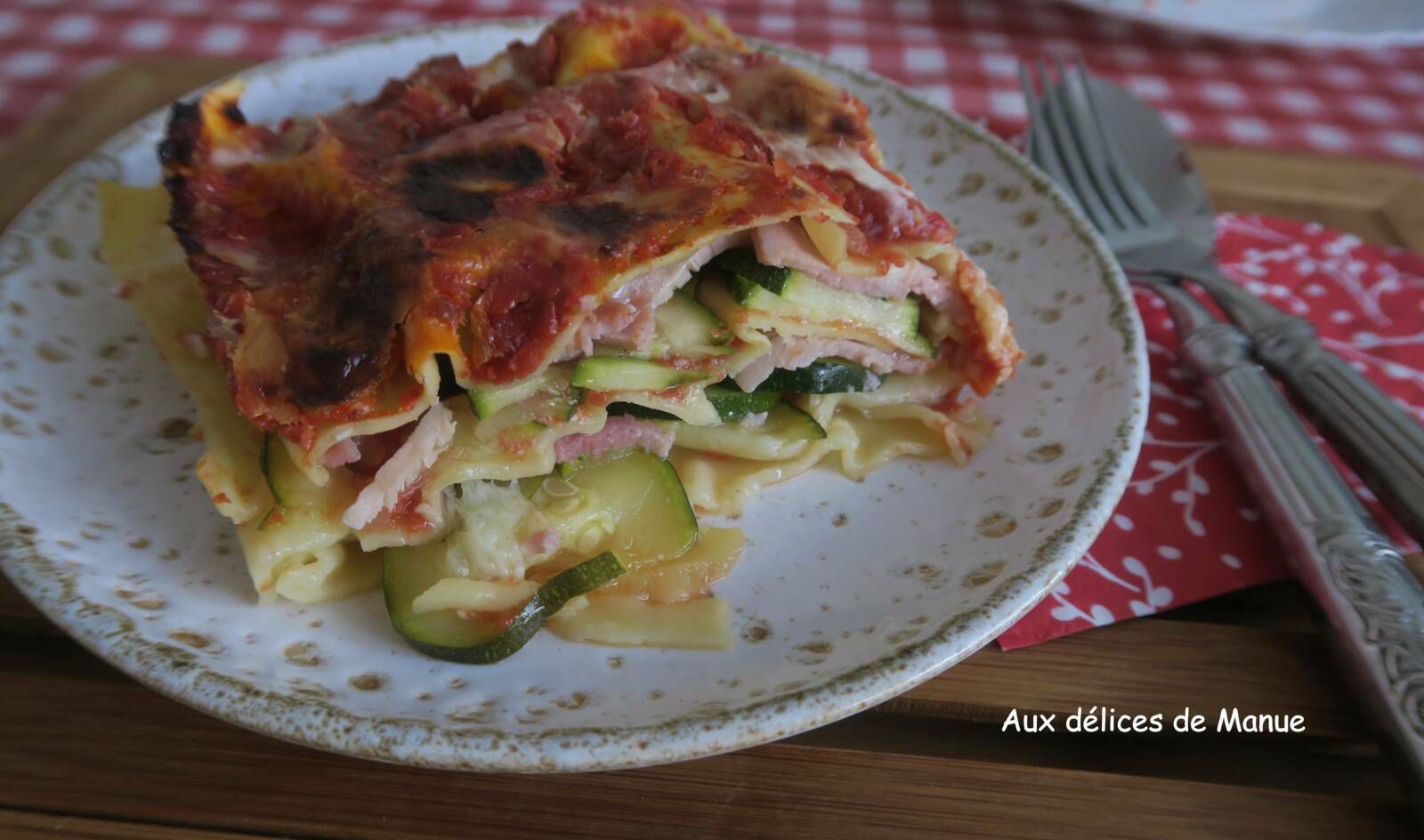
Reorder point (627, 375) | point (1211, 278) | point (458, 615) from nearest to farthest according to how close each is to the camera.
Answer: point (458, 615) → point (627, 375) → point (1211, 278)

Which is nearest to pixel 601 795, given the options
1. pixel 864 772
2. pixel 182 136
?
pixel 864 772

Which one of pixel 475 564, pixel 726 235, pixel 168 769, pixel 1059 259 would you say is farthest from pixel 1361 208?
pixel 168 769

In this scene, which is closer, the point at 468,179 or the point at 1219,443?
the point at 468,179

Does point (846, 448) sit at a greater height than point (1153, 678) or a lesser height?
greater

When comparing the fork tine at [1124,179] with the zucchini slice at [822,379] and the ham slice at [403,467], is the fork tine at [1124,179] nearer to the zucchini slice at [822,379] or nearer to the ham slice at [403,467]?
the zucchini slice at [822,379]

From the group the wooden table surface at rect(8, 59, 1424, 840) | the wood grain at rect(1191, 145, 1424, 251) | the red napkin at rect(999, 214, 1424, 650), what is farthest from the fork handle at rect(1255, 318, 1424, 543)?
the wood grain at rect(1191, 145, 1424, 251)

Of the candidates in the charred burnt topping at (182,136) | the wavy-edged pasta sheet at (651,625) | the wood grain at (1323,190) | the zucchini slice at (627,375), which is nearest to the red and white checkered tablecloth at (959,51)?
the wood grain at (1323,190)

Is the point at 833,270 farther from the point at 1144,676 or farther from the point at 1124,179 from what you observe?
the point at 1124,179
